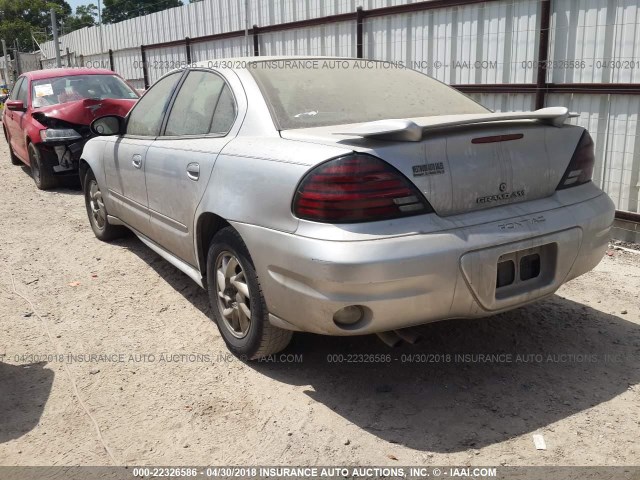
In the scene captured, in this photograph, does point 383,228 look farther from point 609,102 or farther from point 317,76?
point 609,102

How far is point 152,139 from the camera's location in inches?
171

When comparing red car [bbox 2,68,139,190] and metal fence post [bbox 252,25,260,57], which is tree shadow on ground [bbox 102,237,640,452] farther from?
metal fence post [bbox 252,25,260,57]

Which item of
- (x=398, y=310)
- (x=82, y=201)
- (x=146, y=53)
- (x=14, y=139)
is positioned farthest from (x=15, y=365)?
→ (x=146, y=53)

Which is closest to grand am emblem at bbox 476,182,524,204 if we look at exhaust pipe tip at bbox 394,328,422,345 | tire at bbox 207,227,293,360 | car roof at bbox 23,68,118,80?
exhaust pipe tip at bbox 394,328,422,345

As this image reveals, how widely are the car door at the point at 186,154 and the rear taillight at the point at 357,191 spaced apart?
3.04 ft

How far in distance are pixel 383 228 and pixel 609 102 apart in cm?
390

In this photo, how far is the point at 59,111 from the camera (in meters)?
8.32

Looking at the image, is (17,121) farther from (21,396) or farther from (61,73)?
(21,396)

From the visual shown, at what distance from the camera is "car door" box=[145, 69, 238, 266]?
11.7 ft

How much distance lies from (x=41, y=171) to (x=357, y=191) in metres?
7.13

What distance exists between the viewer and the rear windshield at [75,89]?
29.3 feet

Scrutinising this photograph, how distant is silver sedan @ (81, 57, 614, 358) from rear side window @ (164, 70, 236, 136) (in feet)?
0.05

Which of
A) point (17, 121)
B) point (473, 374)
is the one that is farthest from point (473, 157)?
point (17, 121)

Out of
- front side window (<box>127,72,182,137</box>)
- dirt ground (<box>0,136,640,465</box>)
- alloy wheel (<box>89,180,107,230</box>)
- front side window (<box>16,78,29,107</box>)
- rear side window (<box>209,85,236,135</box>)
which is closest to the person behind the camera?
dirt ground (<box>0,136,640,465</box>)
